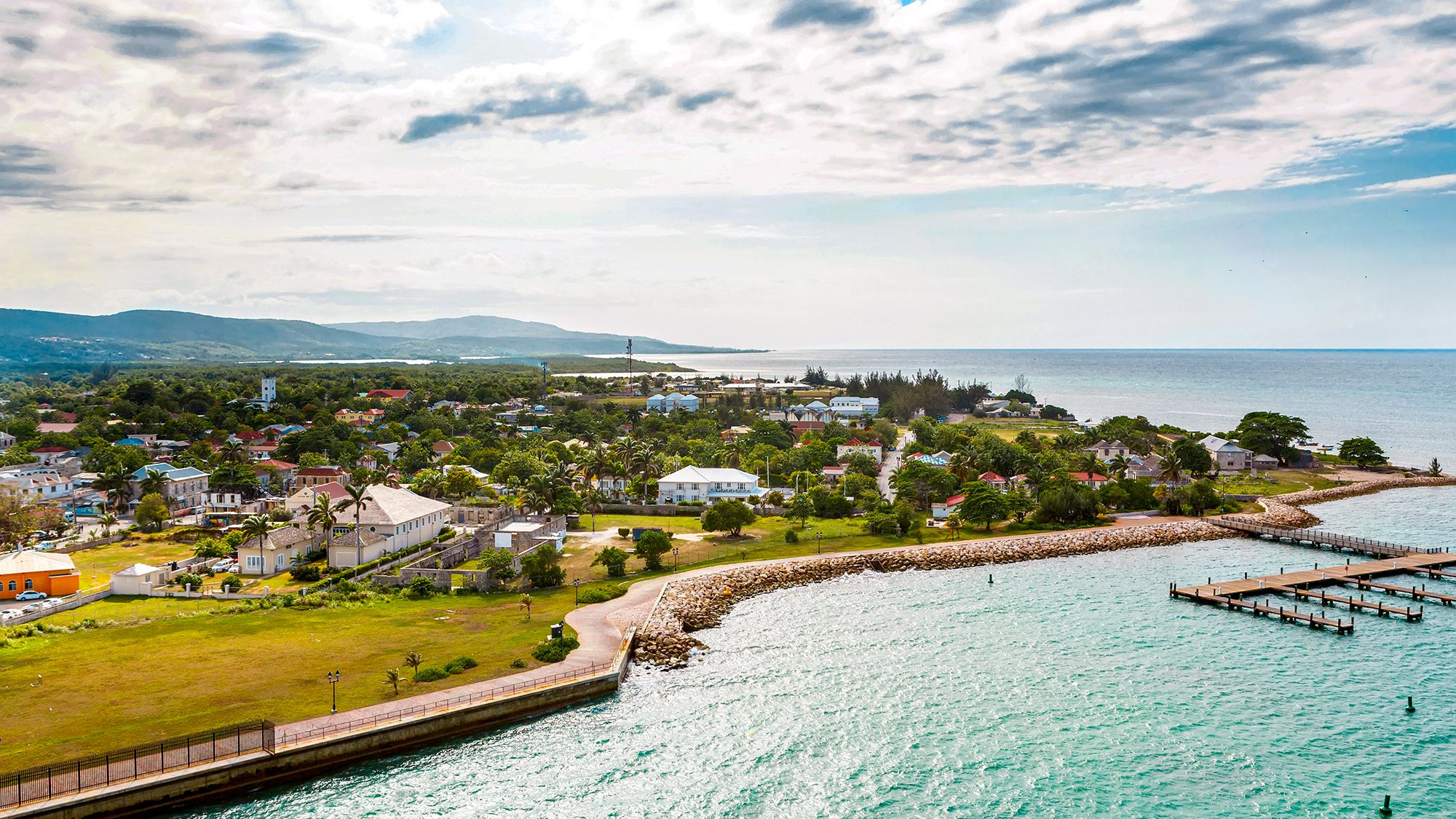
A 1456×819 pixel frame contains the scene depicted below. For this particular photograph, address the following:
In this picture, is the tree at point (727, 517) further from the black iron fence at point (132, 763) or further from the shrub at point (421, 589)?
the black iron fence at point (132, 763)

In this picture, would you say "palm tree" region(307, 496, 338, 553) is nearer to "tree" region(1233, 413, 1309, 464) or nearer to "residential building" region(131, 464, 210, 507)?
"residential building" region(131, 464, 210, 507)

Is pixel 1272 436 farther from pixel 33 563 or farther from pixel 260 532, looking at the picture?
pixel 33 563

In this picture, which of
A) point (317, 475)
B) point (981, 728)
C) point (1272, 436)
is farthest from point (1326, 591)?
point (317, 475)

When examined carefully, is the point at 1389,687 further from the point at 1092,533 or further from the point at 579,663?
the point at 579,663

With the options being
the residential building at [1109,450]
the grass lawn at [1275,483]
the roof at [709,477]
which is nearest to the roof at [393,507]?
the roof at [709,477]

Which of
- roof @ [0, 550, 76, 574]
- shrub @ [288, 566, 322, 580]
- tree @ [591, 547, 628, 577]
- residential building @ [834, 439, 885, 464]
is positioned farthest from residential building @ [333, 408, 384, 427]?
tree @ [591, 547, 628, 577]

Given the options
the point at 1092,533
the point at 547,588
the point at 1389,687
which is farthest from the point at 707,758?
the point at 1092,533
